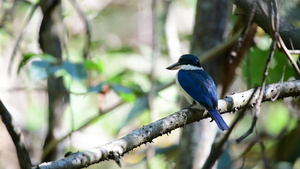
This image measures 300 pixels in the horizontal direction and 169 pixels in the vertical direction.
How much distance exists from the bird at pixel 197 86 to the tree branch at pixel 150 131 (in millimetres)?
64

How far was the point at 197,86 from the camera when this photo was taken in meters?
3.52

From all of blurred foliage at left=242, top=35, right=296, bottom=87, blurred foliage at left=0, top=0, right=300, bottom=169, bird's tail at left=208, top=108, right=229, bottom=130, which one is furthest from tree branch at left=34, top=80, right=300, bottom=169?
blurred foliage at left=242, top=35, right=296, bottom=87

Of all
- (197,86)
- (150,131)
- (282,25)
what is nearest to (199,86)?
(197,86)

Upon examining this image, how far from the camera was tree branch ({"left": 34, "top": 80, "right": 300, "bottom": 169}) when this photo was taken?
76.5 inches

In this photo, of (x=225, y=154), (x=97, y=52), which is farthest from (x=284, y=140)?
(x=97, y=52)

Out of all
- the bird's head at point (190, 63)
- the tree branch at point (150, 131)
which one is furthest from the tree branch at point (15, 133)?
the bird's head at point (190, 63)

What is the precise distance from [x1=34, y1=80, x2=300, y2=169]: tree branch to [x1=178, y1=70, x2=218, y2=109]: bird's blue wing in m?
0.09

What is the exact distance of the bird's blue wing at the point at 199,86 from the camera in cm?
313

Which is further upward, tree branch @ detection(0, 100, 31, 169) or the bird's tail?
tree branch @ detection(0, 100, 31, 169)

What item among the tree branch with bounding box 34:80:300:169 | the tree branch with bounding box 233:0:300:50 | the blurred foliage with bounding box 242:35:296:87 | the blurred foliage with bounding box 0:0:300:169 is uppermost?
the tree branch with bounding box 233:0:300:50

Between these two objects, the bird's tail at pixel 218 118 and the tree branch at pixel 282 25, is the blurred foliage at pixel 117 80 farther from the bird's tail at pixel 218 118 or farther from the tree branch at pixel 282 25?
the tree branch at pixel 282 25

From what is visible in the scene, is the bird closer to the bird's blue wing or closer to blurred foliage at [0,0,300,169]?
the bird's blue wing

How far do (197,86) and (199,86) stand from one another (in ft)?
0.06

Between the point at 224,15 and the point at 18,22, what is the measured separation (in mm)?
3011
